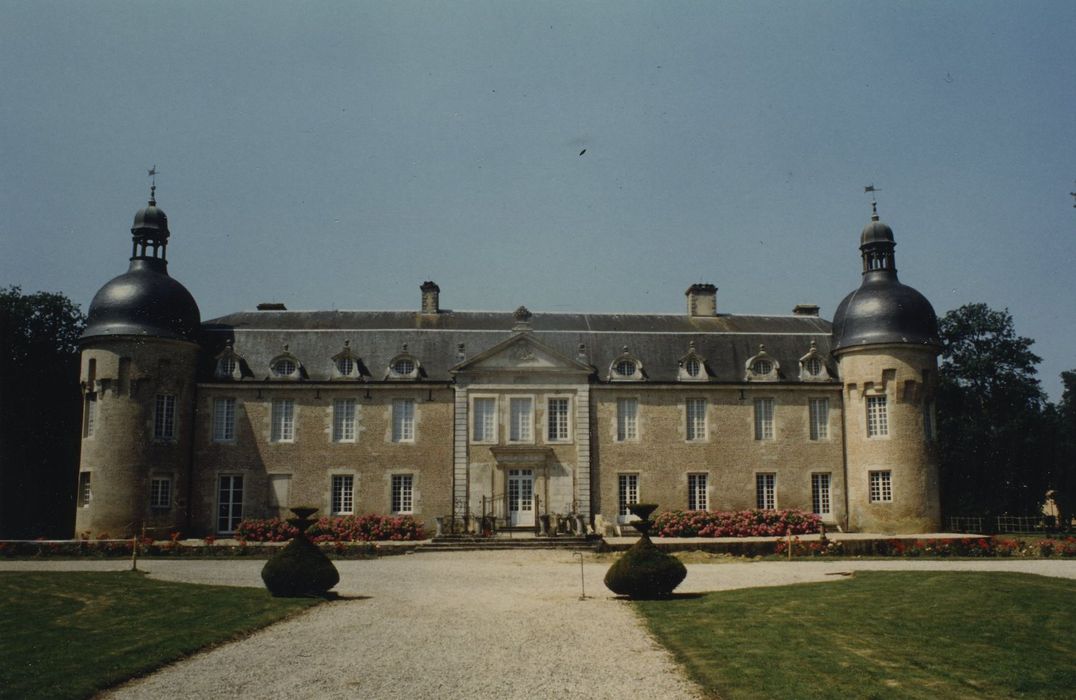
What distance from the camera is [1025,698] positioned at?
8.23 m

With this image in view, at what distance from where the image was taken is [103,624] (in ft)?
37.6

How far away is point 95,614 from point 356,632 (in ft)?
12.2

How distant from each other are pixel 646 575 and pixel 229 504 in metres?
17.4

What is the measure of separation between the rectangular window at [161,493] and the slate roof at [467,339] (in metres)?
3.42

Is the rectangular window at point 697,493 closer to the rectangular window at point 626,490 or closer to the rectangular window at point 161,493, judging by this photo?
the rectangular window at point 626,490

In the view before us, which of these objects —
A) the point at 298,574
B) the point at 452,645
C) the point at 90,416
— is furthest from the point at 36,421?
the point at 452,645

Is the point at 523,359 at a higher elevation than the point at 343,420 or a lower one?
higher

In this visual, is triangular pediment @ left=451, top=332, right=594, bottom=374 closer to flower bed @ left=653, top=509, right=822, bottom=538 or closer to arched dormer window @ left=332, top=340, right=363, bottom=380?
arched dormer window @ left=332, top=340, right=363, bottom=380

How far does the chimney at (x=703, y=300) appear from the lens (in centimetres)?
3225

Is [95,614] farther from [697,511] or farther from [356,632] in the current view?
[697,511]

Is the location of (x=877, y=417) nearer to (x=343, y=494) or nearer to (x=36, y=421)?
(x=343, y=494)

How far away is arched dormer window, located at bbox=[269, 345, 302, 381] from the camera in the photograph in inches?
1107

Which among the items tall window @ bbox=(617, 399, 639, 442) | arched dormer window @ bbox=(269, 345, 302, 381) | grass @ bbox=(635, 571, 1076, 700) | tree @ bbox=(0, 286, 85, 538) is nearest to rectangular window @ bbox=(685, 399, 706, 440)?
tall window @ bbox=(617, 399, 639, 442)

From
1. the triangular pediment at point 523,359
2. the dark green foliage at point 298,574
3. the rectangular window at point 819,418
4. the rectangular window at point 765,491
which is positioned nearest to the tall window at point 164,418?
the triangular pediment at point 523,359
